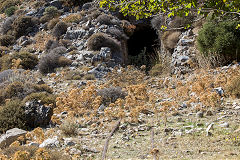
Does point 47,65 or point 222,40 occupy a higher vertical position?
point 222,40

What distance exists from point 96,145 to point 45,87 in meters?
5.43

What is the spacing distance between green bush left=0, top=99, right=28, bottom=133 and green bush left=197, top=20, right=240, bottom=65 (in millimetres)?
7706

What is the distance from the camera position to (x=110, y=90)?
8758 millimetres

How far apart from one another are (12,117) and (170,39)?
1057 cm

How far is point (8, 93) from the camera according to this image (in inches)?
348

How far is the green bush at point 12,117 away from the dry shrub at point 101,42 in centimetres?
824

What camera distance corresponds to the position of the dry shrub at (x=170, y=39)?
14.5m

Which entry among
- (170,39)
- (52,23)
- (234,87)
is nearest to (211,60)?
(234,87)

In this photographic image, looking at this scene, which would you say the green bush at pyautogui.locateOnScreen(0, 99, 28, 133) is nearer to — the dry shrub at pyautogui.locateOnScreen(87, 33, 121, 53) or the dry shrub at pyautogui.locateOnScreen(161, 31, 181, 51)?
the dry shrub at pyautogui.locateOnScreen(87, 33, 121, 53)

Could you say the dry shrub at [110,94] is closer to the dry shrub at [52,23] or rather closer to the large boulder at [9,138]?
the large boulder at [9,138]

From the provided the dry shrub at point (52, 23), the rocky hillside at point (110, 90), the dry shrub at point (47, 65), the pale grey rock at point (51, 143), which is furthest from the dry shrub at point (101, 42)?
the pale grey rock at point (51, 143)

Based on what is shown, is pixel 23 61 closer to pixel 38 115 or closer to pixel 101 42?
pixel 101 42

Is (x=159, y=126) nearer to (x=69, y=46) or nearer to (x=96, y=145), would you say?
(x=96, y=145)

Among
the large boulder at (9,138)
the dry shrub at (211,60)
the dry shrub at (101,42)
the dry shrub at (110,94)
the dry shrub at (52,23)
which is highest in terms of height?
the dry shrub at (52,23)
